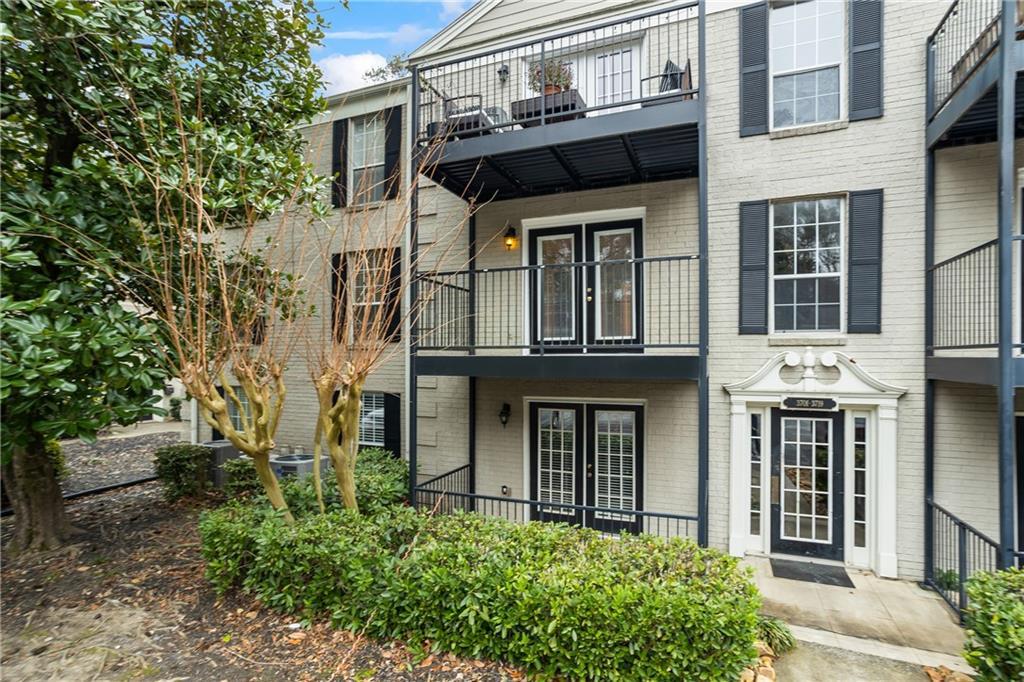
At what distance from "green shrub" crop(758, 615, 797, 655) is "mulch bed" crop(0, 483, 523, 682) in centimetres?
238

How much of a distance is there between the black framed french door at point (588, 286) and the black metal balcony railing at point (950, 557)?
4020 millimetres

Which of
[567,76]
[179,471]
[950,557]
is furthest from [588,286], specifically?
[179,471]

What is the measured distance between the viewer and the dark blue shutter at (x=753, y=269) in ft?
20.7

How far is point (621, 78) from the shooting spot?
23.6 feet

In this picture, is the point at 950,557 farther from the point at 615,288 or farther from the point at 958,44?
the point at 958,44

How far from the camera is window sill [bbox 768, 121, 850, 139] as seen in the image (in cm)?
605

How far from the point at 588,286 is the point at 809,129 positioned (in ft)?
11.3

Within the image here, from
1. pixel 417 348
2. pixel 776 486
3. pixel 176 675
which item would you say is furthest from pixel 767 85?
pixel 176 675

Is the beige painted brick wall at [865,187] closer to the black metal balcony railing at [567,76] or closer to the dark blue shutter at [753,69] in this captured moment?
the dark blue shutter at [753,69]

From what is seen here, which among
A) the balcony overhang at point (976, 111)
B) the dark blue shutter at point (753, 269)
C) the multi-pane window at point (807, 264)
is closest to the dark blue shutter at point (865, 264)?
the multi-pane window at point (807, 264)

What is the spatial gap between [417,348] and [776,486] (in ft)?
17.4

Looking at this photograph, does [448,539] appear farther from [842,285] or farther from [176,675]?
[842,285]

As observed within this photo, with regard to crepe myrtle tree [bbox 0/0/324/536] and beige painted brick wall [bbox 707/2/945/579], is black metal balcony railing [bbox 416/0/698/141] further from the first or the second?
crepe myrtle tree [bbox 0/0/324/536]

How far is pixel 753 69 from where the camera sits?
6359 mm
